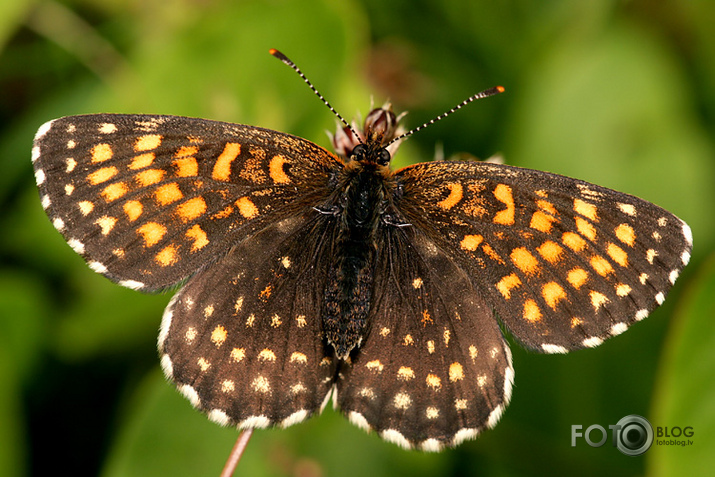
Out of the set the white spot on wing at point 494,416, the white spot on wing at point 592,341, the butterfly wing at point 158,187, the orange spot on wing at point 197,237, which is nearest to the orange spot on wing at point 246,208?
the butterfly wing at point 158,187

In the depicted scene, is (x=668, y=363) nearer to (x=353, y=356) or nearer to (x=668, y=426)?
(x=668, y=426)

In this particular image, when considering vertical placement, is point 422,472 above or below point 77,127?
below

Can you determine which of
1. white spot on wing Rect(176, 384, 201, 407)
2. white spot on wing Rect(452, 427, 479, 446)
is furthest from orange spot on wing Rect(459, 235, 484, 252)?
white spot on wing Rect(176, 384, 201, 407)

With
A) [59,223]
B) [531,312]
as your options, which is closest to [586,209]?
[531,312]

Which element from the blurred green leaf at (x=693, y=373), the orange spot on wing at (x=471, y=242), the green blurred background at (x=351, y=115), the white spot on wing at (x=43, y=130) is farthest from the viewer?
the green blurred background at (x=351, y=115)

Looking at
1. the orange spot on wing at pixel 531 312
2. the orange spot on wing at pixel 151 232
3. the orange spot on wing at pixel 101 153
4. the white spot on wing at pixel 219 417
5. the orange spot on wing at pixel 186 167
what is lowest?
the white spot on wing at pixel 219 417

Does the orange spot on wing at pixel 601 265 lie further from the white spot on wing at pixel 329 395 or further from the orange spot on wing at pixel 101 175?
the orange spot on wing at pixel 101 175

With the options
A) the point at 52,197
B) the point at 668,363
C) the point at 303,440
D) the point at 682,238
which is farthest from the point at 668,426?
the point at 52,197

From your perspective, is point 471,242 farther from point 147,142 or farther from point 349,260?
point 147,142
